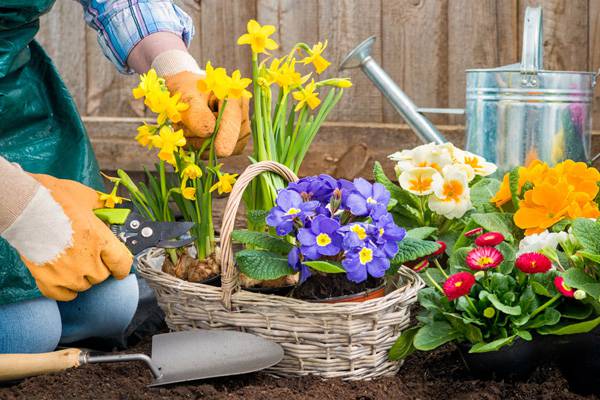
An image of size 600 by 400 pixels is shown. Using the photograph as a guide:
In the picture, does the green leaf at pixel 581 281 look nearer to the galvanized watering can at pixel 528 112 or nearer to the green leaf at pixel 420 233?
the green leaf at pixel 420 233

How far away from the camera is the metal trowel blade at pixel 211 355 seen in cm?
151

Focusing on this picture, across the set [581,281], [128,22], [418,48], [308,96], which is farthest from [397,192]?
[418,48]

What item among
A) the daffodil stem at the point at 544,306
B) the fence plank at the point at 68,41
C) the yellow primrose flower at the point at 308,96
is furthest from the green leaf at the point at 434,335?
the fence plank at the point at 68,41

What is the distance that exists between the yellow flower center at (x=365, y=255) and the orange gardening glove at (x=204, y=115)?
1.23ft

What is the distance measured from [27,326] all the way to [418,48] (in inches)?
62.1

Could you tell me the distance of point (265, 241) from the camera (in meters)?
1.57

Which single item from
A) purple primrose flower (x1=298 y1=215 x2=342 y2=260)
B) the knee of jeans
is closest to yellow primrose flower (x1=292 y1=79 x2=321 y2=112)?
purple primrose flower (x1=298 y1=215 x2=342 y2=260)

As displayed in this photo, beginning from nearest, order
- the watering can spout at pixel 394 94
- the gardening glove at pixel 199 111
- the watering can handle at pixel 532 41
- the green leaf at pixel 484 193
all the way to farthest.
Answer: the gardening glove at pixel 199 111, the green leaf at pixel 484 193, the watering can handle at pixel 532 41, the watering can spout at pixel 394 94

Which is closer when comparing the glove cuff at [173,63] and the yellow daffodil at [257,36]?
the yellow daffodil at [257,36]

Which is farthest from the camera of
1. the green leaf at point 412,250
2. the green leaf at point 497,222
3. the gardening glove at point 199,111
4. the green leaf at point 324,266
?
the green leaf at point 497,222

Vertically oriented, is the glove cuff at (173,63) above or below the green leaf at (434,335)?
above

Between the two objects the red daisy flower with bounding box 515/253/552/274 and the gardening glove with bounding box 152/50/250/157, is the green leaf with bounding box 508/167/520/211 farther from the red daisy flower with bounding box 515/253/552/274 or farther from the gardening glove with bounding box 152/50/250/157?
the gardening glove with bounding box 152/50/250/157

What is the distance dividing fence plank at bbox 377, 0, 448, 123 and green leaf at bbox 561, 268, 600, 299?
142 centimetres

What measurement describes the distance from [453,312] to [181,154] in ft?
1.88
